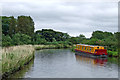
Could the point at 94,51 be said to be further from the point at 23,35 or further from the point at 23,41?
the point at 23,35

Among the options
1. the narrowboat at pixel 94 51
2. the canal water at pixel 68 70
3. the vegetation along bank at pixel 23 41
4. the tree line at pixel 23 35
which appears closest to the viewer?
the vegetation along bank at pixel 23 41

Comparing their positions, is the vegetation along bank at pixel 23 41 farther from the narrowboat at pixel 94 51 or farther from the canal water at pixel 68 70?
the narrowboat at pixel 94 51

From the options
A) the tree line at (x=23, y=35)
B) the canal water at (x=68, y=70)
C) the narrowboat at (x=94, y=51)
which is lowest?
the canal water at (x=68, y=70)

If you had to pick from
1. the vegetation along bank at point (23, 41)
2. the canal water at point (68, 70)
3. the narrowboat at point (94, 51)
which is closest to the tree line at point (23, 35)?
the vegetation along bank at point (23, 41)

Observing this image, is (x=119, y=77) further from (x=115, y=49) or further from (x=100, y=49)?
(x=115, y=49)

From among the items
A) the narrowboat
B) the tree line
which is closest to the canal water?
the narrowboat

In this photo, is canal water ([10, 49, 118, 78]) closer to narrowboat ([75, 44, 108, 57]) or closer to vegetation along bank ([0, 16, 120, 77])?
vegetation along bank ([0, 16, 120, 77])

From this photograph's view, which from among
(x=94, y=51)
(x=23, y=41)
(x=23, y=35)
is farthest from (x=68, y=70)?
(x=23, y=35)

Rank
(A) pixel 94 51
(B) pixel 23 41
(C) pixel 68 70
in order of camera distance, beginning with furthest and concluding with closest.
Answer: (B) pixel 23 41, (A) pixel 94 51, (C) pixel 68 70

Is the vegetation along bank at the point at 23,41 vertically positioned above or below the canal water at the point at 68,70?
above

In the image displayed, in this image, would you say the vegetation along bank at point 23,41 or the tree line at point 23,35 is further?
the tree line at point 23,35

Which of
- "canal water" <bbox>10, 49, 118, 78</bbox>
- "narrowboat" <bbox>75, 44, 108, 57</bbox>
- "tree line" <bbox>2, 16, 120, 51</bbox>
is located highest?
"tree line" <bbox>2, 16, 120, 51</bbox>

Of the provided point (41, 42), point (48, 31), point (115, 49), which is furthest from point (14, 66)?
point (48, 31)

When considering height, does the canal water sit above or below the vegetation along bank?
below
